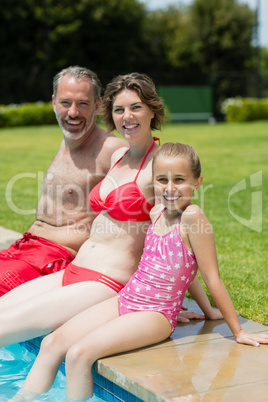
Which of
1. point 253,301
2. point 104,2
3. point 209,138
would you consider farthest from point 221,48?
point 253,301

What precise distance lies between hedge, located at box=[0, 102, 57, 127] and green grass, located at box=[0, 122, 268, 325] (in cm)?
812

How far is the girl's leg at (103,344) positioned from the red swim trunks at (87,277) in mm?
386

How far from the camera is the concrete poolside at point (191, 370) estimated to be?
9.00 ft

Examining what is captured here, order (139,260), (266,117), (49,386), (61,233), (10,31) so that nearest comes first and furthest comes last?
1. (49,386)
2. (139,260)
3. (61,233)
4. (266,117)
5. (10,31)

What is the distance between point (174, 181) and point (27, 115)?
26017 millimetres

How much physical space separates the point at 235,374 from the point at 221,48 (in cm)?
5491

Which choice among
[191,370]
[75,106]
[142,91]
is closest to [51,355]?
[191,370]

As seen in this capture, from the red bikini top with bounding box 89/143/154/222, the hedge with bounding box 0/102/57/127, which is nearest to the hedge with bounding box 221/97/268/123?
the hedge with bounding box 0/102/57/127

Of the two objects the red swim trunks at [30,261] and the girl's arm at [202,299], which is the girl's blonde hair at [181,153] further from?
the red swim trunks at [30,261]

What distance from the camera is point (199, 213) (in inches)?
126

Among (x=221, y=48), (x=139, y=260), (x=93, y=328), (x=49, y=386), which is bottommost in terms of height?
(x=49, y=386)

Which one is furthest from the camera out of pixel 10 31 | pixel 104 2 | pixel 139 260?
pixel 104 2

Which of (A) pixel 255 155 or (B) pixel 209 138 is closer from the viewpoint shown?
(A) pixel 255 155

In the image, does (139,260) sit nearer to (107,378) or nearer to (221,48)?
(107,378)
